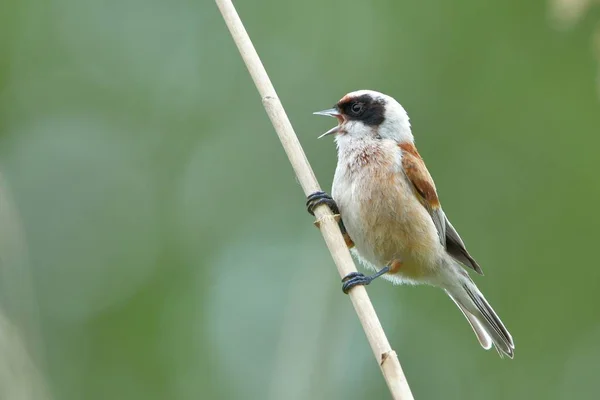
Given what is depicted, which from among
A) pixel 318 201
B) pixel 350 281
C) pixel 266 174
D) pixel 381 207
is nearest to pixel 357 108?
pixel 381 207

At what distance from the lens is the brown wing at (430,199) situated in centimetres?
450

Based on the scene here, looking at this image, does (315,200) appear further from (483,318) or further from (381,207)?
(483,318)

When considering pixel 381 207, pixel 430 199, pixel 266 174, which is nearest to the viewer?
pixel 381 207

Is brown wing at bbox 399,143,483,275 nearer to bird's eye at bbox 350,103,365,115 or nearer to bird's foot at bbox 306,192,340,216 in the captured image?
bird's eye at bbox 350,103,365,115

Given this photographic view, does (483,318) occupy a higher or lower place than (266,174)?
lower

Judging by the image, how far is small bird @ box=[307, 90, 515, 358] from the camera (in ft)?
14.3

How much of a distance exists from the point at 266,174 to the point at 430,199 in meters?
5.34

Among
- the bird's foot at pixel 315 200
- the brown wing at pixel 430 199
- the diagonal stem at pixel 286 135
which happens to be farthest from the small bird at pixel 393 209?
the diagonal stem at pixel 286 135

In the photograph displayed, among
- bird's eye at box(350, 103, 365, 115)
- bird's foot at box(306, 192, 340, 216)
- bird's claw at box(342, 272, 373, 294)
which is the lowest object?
bird's claw at box(342, 272, 373, 294)

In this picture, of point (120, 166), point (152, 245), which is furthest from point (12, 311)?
point (120, 166)

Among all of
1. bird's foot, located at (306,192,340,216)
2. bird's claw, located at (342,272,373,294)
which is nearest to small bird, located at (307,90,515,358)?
bird's foot, located at (306,192,340,216)

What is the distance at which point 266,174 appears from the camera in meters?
9.82

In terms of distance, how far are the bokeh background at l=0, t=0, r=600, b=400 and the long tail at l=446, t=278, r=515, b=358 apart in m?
0.98

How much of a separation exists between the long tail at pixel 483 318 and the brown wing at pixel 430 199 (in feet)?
0.51
